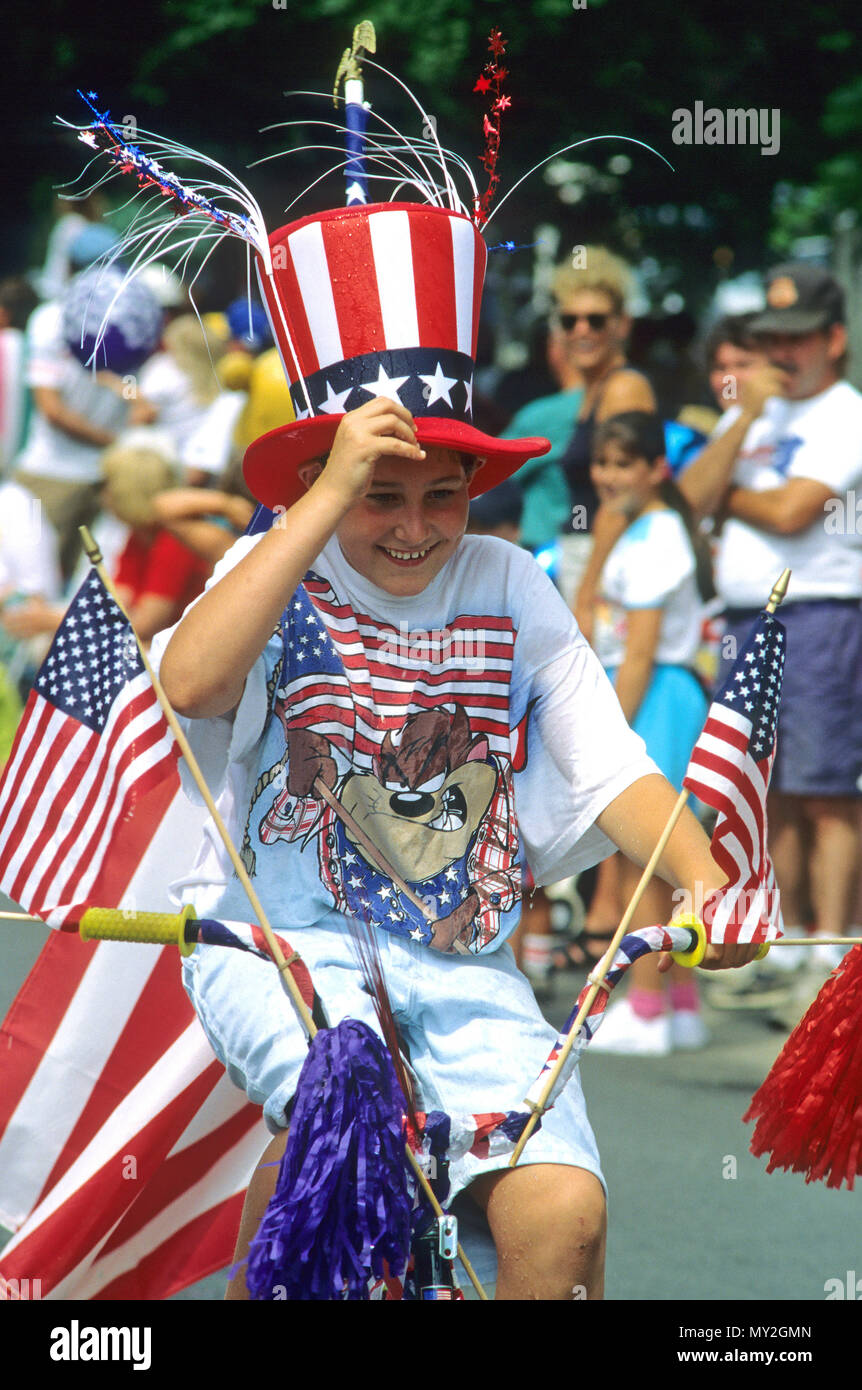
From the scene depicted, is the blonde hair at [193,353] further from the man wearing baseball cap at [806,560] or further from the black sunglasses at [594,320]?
the man wearing baseball cap at [806,560]

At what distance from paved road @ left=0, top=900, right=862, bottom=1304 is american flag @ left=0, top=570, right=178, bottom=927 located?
47.6 inches

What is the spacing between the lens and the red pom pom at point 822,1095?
2543mm

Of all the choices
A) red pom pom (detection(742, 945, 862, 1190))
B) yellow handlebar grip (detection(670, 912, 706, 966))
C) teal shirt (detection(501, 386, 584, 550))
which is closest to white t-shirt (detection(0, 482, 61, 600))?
teal shirt (detection(501, 386, 584, 550))

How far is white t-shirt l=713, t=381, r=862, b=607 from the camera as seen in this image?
5.46 metres

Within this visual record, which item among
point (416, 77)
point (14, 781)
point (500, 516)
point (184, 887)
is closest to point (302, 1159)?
point (184, 887)

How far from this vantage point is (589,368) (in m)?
6.05

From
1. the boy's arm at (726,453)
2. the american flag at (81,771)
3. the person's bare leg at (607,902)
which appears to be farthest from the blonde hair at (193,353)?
the american flag at (81,771)

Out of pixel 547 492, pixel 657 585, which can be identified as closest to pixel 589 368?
pixel 547 492

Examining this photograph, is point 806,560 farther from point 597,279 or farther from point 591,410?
point 597,279

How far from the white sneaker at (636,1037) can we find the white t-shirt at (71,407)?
367cm

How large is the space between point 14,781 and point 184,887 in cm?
38

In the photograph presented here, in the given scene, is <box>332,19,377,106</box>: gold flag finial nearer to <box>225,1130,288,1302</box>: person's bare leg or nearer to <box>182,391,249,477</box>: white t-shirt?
<box>225,1130,288,1302</box>: person's bare leg

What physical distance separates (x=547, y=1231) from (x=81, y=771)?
101cm
